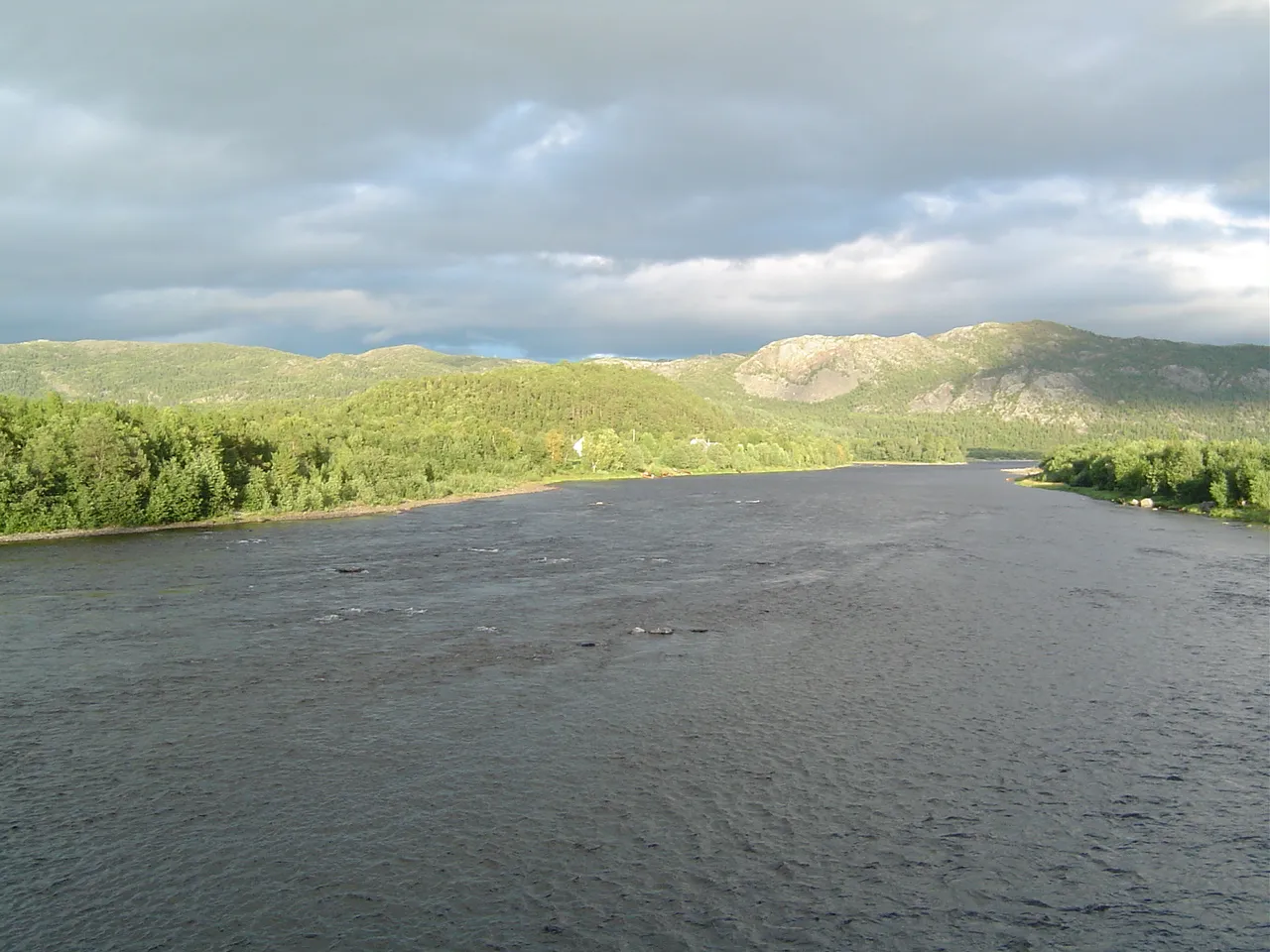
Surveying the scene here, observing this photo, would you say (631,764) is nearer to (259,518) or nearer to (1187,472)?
(259,518)

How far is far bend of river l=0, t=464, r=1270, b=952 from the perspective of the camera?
1795cm

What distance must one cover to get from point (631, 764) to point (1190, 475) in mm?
114466

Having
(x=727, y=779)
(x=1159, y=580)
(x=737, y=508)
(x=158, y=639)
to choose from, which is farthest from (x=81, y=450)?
(x=1159, y=580)

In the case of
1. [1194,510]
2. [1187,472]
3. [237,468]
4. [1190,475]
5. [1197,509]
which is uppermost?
[237,468]

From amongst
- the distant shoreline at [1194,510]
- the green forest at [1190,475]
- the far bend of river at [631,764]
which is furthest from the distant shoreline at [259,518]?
the green forest at [1190,475]

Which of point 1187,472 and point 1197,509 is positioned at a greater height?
point 1187,472

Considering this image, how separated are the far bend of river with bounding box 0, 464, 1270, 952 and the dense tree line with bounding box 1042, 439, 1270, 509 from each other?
59211 millimetres

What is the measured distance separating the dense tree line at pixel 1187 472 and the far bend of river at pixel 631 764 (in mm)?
59211

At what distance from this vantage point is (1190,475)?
112125 mm

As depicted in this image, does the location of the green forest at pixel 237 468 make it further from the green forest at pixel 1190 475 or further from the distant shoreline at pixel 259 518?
the distant shoreline at pixel 259 518

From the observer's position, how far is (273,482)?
103938mm

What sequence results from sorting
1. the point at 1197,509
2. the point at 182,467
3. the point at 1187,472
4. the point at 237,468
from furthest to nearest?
the point at 1187,472
the point at 1197,509
the point at 237,468
the point at 182,467

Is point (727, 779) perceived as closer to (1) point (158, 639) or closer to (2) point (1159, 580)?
(1) point (158, 639)

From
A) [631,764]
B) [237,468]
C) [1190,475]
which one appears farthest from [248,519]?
[1190,475]
